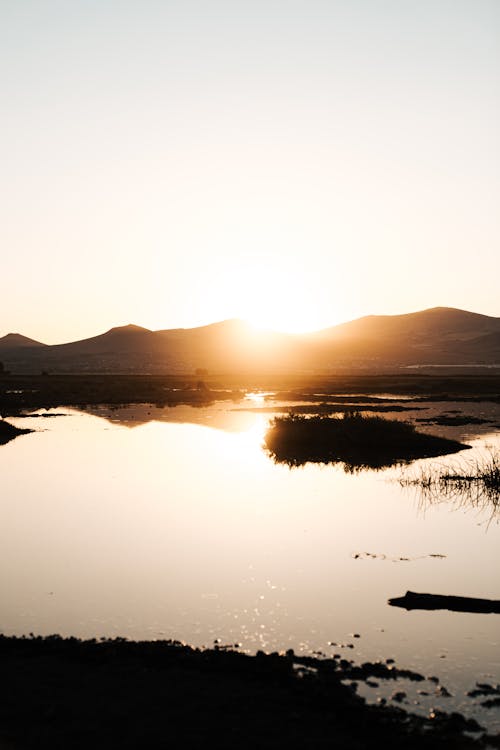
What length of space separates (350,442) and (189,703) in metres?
40.2

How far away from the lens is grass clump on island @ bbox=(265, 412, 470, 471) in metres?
48.7

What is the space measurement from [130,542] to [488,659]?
1367 cm

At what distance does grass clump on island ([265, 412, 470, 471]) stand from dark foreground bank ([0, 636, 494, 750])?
104 ft

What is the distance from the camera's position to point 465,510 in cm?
3195

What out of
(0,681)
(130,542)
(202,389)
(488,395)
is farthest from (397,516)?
(202,389)

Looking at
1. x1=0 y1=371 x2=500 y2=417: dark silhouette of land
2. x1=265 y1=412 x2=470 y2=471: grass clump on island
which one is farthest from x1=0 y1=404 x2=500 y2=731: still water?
x1=0 y1=371 x2=500 y2=417: dark silhouette of land

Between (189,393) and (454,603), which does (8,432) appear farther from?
(189,393)

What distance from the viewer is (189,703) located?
13.4m

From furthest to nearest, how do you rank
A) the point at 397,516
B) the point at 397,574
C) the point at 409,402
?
1. the point at 409,402
2. the point at 397,516
3. the point at 397,574

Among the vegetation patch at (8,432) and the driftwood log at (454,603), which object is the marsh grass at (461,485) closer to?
the driftwood log at (454,603)

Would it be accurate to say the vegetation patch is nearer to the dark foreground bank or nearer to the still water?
the still water

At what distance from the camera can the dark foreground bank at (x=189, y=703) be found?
39.9ft

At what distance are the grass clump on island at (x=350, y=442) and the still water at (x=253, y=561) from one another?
4.06m

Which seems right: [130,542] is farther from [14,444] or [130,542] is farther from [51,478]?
[14,444]
